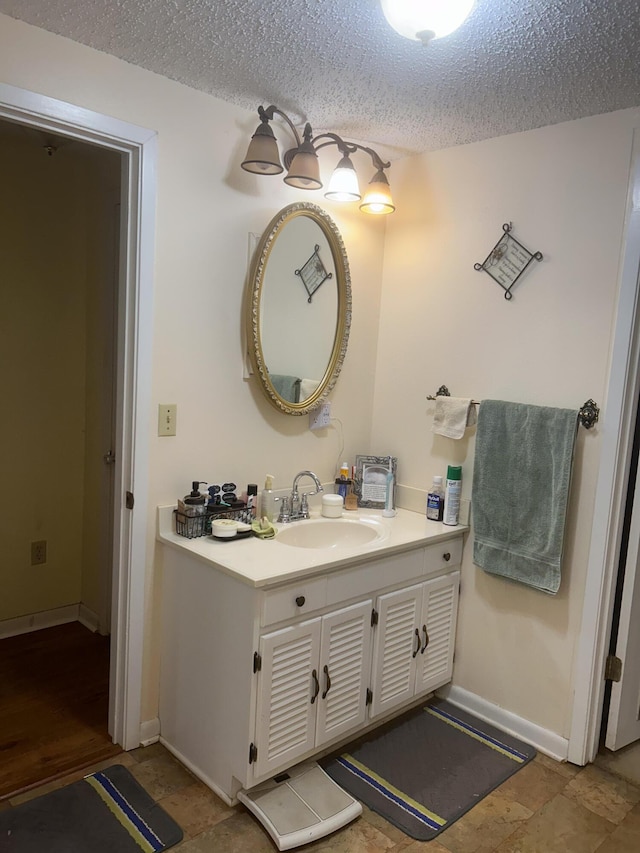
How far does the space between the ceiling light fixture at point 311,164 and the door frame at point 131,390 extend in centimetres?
35

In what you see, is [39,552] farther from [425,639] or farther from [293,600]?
[425,639]

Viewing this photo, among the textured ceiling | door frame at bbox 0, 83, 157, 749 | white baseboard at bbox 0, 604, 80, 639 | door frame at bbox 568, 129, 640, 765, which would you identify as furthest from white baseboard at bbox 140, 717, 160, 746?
the textured ceiling

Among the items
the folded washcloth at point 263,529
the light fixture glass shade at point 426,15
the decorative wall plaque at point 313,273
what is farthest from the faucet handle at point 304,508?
the light fixture glass shade at point 426,15

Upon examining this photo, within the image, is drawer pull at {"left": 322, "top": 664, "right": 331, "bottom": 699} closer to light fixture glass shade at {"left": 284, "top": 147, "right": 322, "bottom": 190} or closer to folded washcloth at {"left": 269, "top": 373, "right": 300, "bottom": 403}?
folded washcloth at {"left": 269, "top": 373, "right": 300, "bottom": 403}

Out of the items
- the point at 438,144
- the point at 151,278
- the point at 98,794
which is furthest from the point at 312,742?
the point at 438,144

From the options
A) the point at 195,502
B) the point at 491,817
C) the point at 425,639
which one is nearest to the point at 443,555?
the point at 425,639

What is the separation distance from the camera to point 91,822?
187 cm

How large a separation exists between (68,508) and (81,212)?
1.43 meters

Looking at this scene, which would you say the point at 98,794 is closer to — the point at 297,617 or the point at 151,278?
the point at 297,617

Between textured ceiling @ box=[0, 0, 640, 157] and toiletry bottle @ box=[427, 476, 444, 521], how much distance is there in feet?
4.45

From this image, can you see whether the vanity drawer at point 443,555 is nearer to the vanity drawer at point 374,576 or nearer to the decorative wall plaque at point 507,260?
the vanity drawer at point 374,576

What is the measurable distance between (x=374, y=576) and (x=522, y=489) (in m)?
0.63

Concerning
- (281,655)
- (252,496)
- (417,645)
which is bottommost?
(417,645)

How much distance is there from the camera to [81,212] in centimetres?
305
